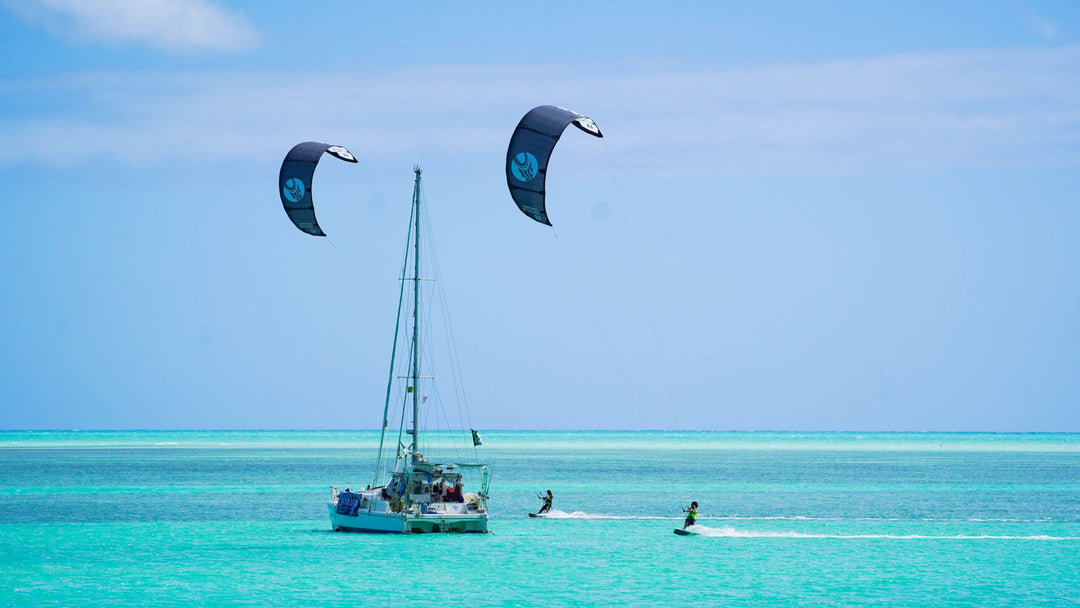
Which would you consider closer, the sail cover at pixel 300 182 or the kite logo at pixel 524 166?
the kite logo at pixel 524 166

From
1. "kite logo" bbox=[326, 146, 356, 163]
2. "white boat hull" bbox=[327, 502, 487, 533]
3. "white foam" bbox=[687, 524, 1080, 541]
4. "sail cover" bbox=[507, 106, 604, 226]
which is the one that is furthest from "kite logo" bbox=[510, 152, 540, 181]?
"white foam" bbox=[687, 524, 1080, 541]

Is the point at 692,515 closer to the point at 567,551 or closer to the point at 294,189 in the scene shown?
the point at 567,551

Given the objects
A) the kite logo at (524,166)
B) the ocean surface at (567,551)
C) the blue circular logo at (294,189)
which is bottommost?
the ocean surface at (567,551)

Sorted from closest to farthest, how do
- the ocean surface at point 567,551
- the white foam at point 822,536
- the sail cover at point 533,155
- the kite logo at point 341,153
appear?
the ocean surface at point 567,551 → the sail cover at point 533,155 → the kite logo at point 341,153 → the white foam at point 822,536

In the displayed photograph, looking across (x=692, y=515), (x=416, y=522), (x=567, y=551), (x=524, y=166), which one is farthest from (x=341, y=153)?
(x=692, y=515)

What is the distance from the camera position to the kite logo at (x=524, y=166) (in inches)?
1203

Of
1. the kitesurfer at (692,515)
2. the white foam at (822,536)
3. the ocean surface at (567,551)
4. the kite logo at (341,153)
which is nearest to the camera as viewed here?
the ocean surface at (567,551)

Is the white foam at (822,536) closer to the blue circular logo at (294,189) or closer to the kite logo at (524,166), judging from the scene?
the kite logo at (524,166)

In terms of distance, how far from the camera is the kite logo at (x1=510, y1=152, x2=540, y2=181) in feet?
100

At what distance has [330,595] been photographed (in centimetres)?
2812

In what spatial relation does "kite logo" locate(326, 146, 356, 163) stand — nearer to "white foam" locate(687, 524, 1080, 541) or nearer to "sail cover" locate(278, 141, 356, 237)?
"sail cover" locate(278, 141, 356, 237)

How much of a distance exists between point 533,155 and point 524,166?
1.15ft

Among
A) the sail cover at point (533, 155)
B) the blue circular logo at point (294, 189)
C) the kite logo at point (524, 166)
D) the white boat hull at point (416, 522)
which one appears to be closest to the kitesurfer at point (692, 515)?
the white boat hull at point (416, 522)

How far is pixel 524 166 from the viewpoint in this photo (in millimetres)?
30688
